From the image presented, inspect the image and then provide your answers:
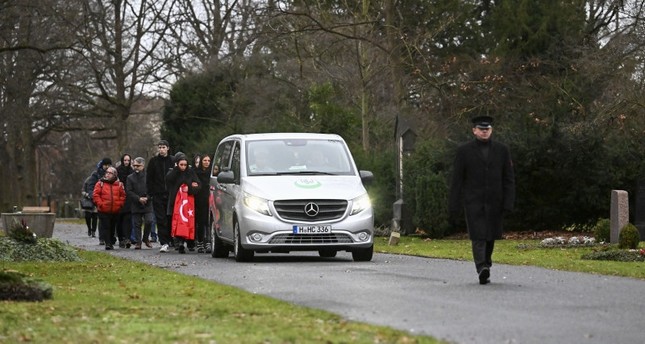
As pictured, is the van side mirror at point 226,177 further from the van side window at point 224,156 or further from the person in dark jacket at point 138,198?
the person in dark jacket at point 138,198

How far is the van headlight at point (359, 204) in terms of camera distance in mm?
21922

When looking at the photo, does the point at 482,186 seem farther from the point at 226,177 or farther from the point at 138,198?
the point at 138,198

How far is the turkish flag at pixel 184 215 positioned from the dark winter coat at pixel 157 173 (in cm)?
202

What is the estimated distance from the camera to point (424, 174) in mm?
36875

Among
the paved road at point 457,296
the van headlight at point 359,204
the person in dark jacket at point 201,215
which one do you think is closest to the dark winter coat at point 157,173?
the person in dark jacket at point 201,215

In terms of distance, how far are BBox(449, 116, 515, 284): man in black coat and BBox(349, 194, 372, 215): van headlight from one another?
5.49 meters

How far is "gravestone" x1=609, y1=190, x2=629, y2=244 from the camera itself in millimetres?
28844

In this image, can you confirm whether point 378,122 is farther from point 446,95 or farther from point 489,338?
point 489,338

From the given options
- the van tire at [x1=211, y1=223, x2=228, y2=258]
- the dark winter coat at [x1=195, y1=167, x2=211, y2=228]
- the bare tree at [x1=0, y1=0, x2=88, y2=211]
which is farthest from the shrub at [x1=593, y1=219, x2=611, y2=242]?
the bare tree at [x1=0, y1=0, x2=88, y2=211]

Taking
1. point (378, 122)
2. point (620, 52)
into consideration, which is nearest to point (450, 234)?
point (620, 52)

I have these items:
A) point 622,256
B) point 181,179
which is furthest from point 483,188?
point 181,179

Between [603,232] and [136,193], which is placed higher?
[136,193]

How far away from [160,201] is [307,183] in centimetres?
688

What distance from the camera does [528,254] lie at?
25500 mm
